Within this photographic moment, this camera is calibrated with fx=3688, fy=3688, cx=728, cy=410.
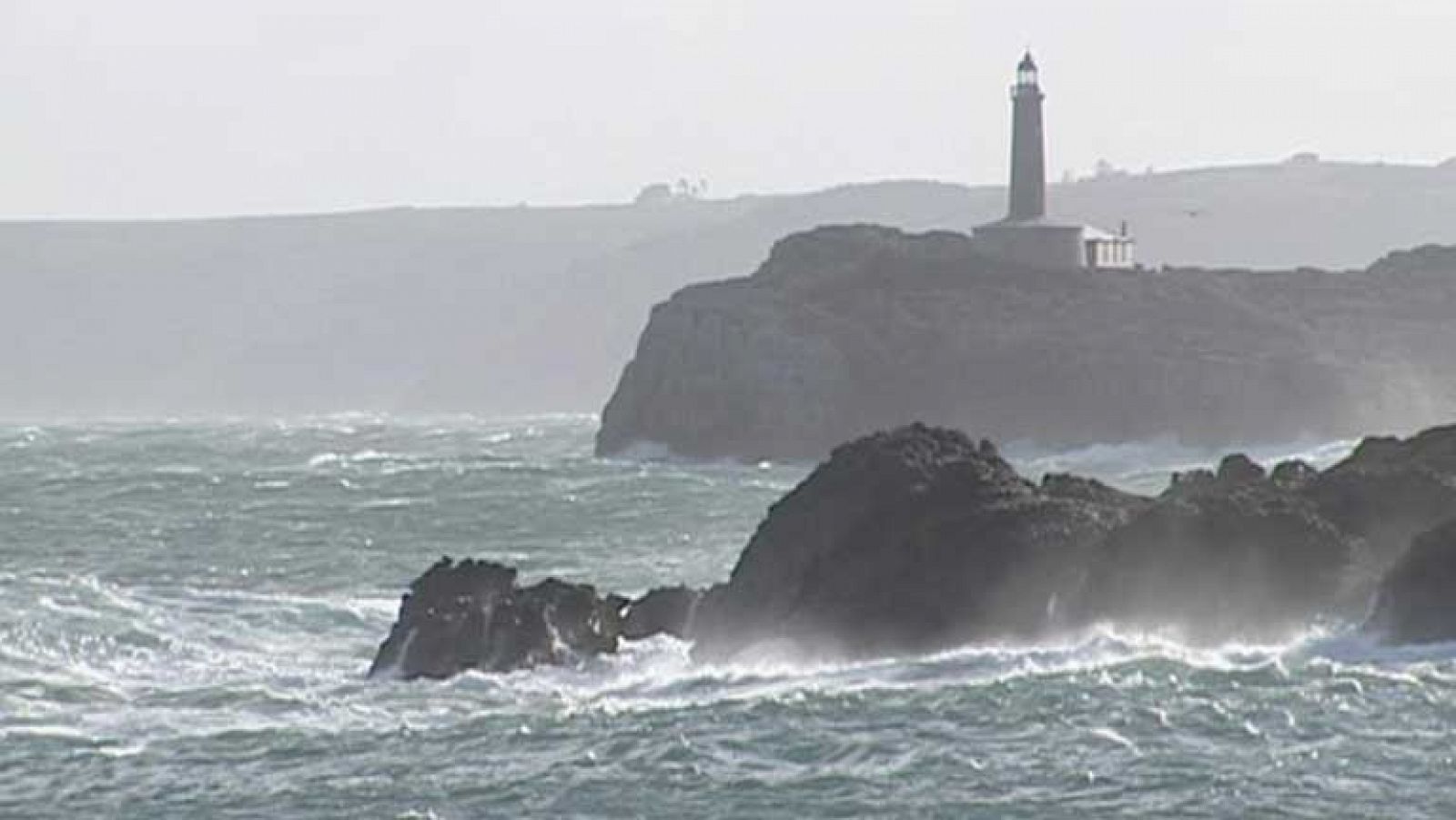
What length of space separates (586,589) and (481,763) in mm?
13372

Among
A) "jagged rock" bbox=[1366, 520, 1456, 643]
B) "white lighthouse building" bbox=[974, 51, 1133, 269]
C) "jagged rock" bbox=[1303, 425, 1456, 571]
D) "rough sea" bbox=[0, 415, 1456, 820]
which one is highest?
"white lighthouse building" bbox=[974, 51, 1133, 269]

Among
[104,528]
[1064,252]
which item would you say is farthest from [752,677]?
[1064,252]

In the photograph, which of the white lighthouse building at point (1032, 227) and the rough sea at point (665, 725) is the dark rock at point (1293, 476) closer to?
the rough sea at point (665, 725)

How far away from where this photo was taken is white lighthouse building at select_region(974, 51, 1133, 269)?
141 m

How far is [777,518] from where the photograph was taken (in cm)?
5428

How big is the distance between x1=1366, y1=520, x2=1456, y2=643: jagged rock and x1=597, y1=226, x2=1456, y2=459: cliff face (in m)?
74.2

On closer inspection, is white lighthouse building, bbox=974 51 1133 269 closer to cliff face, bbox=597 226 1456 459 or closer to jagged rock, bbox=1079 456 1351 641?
cliff face, bbox=597 226 1456 459

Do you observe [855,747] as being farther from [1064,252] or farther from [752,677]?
[1064,252]

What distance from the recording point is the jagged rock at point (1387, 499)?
52625mm

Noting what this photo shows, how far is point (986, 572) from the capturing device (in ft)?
167

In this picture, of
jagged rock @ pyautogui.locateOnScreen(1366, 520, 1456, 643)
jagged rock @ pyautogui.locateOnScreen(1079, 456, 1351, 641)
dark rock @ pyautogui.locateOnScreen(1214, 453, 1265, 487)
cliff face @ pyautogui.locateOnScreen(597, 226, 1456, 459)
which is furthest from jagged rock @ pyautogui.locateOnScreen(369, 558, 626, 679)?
cliff face @ pyautogui.locateOnScreen(597, 226, 1456, 459)

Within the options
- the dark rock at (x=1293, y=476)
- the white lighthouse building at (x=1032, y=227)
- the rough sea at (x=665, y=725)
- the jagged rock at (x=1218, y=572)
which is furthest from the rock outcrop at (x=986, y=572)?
the white lighthouse building at (x=1032, y=227)

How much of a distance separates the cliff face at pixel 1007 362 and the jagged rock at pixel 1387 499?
2674 inches

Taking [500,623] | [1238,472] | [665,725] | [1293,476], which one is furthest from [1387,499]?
[665,725]
